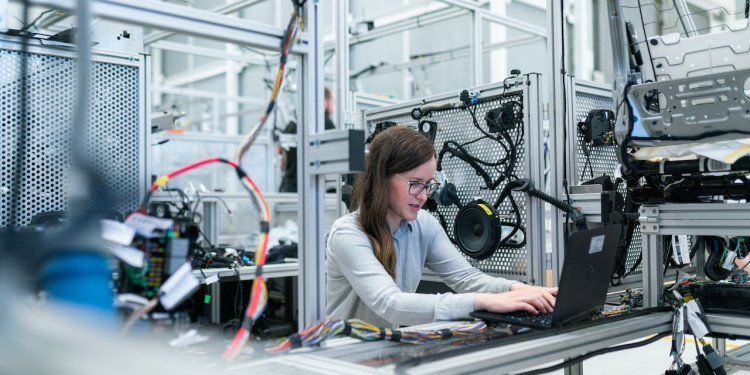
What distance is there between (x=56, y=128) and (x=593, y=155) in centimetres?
148

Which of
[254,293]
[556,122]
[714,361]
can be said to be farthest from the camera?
[556,122]

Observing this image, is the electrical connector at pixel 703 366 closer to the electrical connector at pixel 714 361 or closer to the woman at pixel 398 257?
the electrical connector at pixel 714 361

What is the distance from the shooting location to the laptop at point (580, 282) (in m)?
1.04

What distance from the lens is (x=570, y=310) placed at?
1097 mm

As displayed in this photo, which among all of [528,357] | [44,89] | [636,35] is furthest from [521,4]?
[528,357]

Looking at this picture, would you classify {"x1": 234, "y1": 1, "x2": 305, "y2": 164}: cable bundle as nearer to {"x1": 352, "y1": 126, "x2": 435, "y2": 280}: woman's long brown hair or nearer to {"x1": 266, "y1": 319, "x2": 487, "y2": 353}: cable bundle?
{"x1": 266, "y1": 319, "x2": 487, "y2": 353}: cable bundle

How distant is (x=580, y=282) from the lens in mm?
1091

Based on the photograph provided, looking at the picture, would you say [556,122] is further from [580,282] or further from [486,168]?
[580,282]

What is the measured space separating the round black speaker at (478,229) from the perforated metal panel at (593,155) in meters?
0.28

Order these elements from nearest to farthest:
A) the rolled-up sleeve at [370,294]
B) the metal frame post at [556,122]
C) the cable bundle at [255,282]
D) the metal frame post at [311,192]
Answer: the cable bundle at [255,282], the metal frame post at [311,192], the rolled-up sleeve at [370,294], the metal frame post at [556,122]

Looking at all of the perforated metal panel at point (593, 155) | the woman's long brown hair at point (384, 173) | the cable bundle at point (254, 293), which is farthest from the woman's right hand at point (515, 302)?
the perforated metal panel at point (593, 155)

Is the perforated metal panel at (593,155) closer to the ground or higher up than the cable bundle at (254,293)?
higher up

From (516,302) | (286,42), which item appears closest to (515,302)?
(516,302)

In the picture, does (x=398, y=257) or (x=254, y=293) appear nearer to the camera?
(x=254, y=293)
